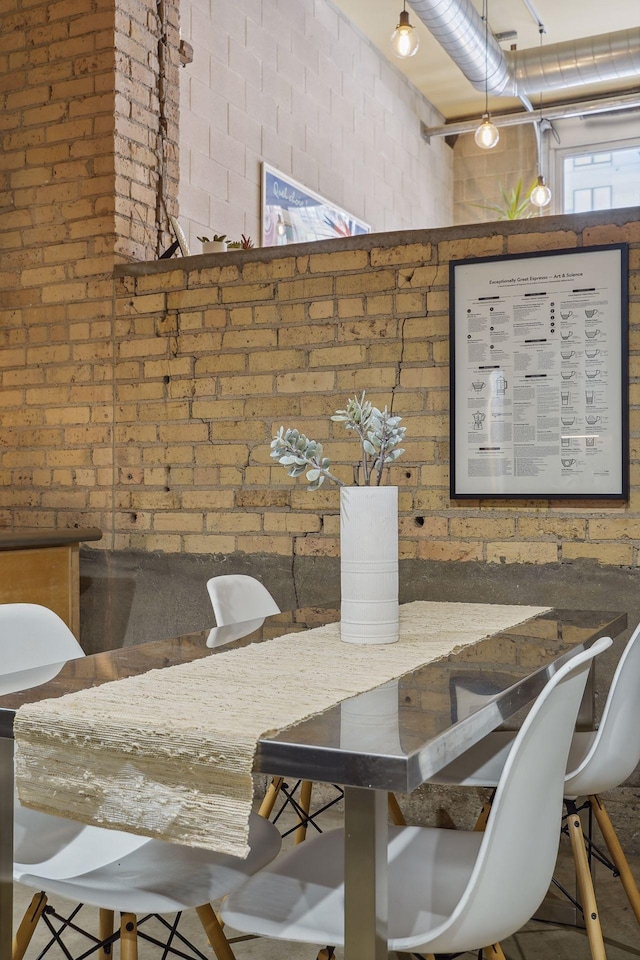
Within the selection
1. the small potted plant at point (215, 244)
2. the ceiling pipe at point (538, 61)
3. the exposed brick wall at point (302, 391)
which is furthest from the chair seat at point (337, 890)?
the ceiling pipe at point (538, 61)

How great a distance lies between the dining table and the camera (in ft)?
3.84

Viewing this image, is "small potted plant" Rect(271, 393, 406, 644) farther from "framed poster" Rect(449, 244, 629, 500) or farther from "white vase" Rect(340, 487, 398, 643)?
"framed poster" Rect(449, 244, 629, 500)

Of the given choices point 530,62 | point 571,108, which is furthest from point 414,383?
point 571,108

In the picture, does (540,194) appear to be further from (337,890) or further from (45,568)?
(337,890)

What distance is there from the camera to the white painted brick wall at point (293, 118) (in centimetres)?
483

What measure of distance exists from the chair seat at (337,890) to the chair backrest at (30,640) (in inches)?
25.7

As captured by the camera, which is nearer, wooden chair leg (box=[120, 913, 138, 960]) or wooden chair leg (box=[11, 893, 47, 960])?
wooden chair leg (box=[120, 913, 138, 960])

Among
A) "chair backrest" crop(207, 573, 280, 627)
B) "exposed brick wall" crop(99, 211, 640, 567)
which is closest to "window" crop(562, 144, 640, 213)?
"exposed brick wall" crop(99, 211, 640, 567)

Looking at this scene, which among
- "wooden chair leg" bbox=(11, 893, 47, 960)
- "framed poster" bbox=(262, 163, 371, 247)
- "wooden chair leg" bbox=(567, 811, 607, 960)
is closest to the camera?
"wooden chair leg" bbox=(11, 893, 47, 960)

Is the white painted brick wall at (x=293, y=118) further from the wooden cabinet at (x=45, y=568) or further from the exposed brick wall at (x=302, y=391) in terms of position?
the wooden cabinet at (x=45, y=568)

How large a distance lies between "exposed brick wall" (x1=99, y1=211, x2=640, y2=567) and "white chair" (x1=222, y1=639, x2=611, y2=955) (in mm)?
1657

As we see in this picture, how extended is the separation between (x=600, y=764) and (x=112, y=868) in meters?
1.05

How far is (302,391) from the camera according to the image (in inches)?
137

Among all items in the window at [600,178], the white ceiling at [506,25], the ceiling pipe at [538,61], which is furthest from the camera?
the window at [600,178]
